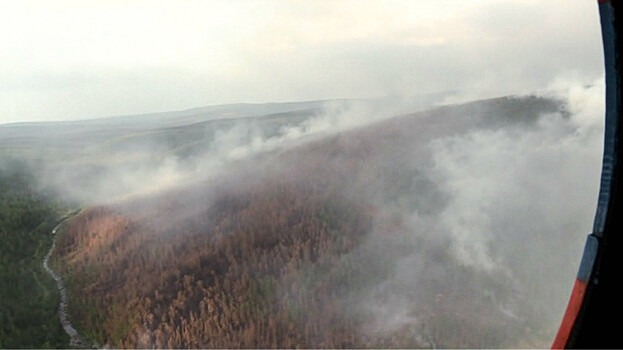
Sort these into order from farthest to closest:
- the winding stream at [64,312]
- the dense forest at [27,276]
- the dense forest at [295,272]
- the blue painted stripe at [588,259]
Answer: the dense forest at [27,276], the winding stream at [64,312], the dense forest at [295,272], the blue painted stripe at [588,259]

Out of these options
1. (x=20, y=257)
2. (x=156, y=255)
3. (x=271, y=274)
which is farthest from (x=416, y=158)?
(x=20, y=257)

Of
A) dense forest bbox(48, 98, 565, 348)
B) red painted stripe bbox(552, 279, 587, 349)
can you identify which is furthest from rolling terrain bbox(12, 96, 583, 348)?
red painted stripe bbox(552, 279, 587, 349)

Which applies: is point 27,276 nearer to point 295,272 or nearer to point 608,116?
point 295,272

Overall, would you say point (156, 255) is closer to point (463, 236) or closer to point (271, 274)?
point (271, 274)

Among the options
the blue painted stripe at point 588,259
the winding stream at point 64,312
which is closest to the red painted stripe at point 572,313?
the blue painted stripe at point 588,259

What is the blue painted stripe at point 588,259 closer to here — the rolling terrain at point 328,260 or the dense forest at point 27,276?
the rolling terrain at point 328,260
